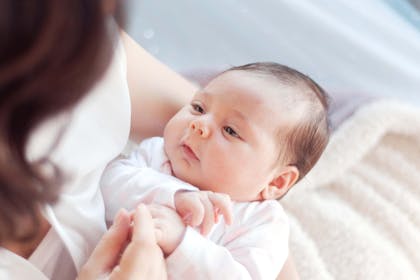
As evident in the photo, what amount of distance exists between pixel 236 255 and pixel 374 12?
0.66 meters

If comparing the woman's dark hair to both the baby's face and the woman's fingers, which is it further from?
the baby's face

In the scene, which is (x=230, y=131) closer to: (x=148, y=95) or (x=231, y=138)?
(x=231, y=138)

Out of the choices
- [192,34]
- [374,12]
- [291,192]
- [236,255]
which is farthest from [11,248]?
[374,12]

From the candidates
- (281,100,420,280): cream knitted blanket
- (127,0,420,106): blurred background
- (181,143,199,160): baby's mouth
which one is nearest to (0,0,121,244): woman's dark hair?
(181,143,199,160): baby's mouth

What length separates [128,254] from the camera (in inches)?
23.6

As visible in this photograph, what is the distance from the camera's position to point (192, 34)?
114cm

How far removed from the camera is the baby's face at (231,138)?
29.3 inches

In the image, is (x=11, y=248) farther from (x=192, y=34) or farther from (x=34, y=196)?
(x=192, y=34)

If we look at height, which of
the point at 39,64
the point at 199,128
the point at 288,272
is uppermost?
the point at 39,64

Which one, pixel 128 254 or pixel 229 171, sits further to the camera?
pixel 229 171

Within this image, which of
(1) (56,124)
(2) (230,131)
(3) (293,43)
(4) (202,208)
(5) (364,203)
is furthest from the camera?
(3) (293,43)

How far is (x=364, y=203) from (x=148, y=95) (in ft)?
1.15

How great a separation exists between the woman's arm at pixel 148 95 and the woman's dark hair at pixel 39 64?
409 mm

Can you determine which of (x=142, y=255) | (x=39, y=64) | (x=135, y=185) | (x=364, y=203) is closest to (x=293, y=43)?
(x=364, y=203)
